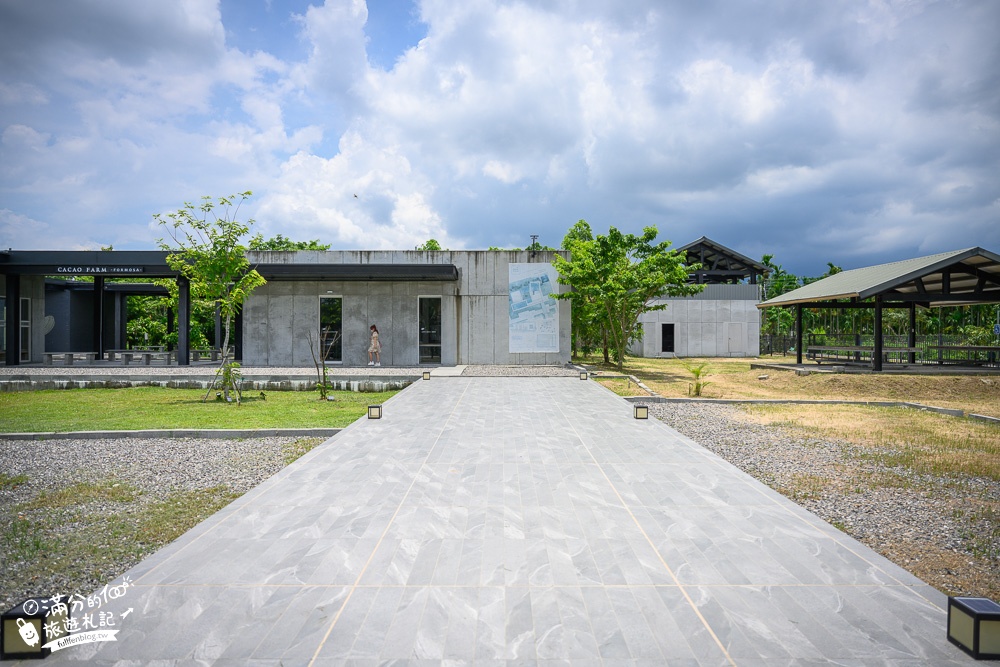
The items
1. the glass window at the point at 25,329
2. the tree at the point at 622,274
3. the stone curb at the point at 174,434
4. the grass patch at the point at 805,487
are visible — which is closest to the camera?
the grass patch at the point at 805,487

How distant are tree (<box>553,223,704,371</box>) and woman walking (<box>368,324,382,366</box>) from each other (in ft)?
22.6

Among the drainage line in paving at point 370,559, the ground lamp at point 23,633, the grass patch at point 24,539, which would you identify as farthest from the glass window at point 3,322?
the ground lamp at point 23,633

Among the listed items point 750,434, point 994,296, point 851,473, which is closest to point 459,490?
point 851,473

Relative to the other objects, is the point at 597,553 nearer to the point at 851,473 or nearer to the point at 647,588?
the point at 647,588

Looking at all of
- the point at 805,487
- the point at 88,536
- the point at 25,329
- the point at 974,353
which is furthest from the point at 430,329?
the point at 974,353

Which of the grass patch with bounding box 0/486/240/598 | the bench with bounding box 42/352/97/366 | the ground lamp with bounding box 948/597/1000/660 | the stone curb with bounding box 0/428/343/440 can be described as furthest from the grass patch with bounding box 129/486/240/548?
the bench with bounding box 42/352/97/366

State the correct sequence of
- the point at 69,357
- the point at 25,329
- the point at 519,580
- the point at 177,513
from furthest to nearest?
the point at 25,329 → the point at 69,357 → the point at 177,513 → the point at 519,580

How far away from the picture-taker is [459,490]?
5188mm

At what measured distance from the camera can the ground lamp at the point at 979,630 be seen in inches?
101

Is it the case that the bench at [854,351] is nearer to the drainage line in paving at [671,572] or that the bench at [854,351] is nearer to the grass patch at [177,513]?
the drainage line in paving at [671,572]

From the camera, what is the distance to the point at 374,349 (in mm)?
19703

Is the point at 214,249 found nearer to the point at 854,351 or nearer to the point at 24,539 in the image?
the point at 24,539

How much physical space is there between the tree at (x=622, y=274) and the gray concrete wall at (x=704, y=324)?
9889 millimetres

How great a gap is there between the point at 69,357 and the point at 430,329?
14191 millimetres
